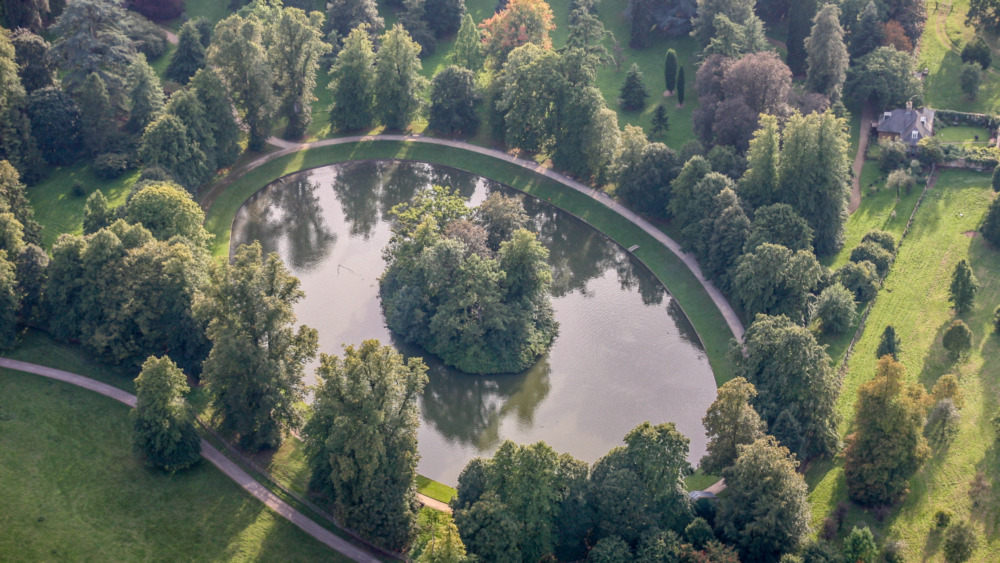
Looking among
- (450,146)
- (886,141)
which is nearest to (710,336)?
(886,141)

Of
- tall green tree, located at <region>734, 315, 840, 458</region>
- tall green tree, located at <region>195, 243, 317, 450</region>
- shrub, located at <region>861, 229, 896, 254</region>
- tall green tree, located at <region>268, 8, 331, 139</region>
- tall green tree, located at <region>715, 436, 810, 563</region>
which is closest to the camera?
tall green tree, located at <region>715, 436, 810, 563</region>

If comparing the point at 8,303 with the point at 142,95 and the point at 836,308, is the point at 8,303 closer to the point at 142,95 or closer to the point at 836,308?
the point at 142,95

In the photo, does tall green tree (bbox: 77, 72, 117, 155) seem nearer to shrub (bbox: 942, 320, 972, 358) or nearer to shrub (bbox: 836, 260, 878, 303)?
shrub (bbox: 836, 260, 878, 303)

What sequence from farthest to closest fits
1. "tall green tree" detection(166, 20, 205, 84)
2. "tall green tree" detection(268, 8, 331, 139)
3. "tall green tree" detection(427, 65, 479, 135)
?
1. "tall green tree" detection(166, 20, 205, 84)
2. "tall green tree" detection(427, 65, 479, 135)
3. "tall green tree" detection(268, 8, 331, 139)

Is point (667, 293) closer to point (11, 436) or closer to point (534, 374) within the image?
point (534, 374)

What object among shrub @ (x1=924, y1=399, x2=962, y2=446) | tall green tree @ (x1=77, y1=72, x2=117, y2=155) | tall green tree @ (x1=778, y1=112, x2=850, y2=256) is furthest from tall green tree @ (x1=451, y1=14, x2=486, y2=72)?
shrub @ (x1=924, y1=399, x2=962, y2=446)
